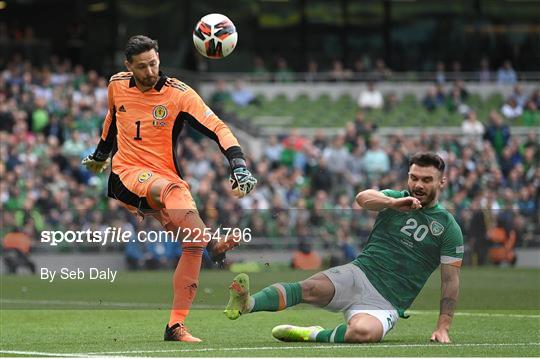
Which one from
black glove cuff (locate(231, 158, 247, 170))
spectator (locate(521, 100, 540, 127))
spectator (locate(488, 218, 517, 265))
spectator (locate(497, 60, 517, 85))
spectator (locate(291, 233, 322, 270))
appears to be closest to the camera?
black glove cuff (locate(231, 158, 247, 170))

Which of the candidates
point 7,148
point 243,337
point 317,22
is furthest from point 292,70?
point 243,337

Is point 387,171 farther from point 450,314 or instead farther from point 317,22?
point 450,314

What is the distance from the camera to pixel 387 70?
35.2 meters

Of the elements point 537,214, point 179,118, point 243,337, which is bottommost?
point 537,214

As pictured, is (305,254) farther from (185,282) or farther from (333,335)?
(333,335)

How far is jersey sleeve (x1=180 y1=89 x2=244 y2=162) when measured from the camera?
10367mm

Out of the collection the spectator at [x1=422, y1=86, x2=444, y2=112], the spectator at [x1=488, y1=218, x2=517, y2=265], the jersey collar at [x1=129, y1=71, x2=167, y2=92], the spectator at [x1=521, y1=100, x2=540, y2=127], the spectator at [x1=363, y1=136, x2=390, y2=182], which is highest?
the jersey collar at [x1=129, y1=71, x2=167, y2=92]

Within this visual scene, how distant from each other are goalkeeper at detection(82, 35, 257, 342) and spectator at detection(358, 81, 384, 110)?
843 inches

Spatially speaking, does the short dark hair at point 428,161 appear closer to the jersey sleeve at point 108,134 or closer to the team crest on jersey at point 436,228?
the team crest on jersey at point 436,228

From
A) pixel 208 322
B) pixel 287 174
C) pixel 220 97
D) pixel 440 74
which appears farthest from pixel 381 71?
pixel 208 322

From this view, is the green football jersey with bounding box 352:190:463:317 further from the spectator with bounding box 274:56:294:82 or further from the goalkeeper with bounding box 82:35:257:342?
the spectator with bounding box 274:56:294:82

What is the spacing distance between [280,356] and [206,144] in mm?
18746

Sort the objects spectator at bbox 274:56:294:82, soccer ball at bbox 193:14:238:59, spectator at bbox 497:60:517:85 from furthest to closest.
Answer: spectator at bbox 497:60:517:85 < spectator at bbox 274:56:294:82 < soccer ball at bbox 193:14:238:59

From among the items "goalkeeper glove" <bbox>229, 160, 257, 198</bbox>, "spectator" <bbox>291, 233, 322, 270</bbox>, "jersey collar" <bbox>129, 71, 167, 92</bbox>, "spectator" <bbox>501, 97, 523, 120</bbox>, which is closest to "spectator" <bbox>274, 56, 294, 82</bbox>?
"spectator" <bbox>501, 97, 523, 120</bbox>
